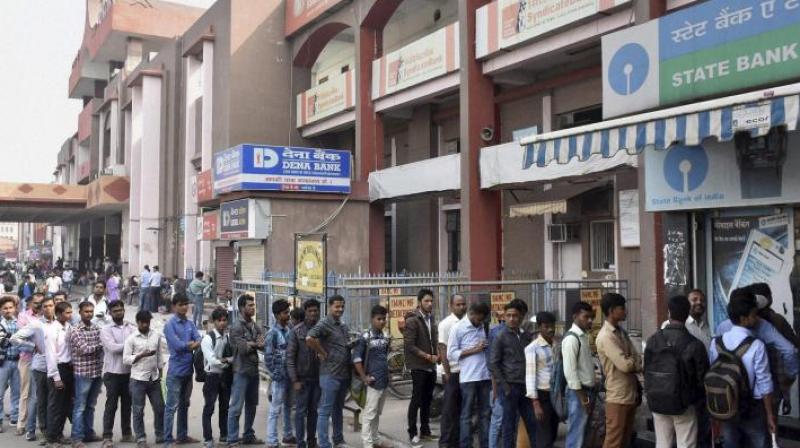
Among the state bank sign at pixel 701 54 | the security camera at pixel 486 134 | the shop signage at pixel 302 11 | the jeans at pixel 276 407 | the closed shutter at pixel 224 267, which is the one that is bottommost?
the jeans at pixel 276 407

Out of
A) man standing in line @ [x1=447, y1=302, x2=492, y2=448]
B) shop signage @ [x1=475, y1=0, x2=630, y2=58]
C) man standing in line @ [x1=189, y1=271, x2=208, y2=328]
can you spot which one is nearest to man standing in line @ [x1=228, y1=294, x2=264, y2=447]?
man standing in line @ [x1=447, y1=302, x2=492, y2=448]

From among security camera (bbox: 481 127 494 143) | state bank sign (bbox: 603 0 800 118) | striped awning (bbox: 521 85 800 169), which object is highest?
security camera (bbox: 481 127 494 143)

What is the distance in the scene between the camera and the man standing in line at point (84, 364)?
8148 millimetres

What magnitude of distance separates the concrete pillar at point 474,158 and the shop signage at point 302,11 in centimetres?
635

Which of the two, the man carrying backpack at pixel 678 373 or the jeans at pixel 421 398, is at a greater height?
the man carrying backpack at pixel 678 373

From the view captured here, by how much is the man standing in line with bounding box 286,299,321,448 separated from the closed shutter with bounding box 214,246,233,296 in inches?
608

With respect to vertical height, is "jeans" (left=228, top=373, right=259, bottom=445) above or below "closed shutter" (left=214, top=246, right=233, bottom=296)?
below

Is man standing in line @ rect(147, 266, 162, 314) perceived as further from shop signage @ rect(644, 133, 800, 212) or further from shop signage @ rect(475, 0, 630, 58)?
shop signage @ rect(644, 133, 800, 212)

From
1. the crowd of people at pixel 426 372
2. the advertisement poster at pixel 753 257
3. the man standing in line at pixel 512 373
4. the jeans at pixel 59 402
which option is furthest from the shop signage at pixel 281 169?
the man standing in line at pixel 512 373

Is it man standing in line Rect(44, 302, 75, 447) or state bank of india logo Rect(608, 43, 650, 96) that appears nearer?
man standing in line Rect(44, 302, 75, 447)

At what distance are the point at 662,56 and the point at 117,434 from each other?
8.32 meters

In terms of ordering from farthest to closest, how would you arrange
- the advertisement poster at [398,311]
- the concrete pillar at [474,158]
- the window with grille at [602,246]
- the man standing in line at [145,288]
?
the man standing in line at [145,288] < the concrete pillar at [474,158] < the window with grille at [602,246] < the advertisement poster at [398,311]

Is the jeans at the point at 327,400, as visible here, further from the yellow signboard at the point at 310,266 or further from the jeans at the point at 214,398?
the yellow signboard at the point at 310,266

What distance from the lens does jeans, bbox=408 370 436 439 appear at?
8.12 meters
